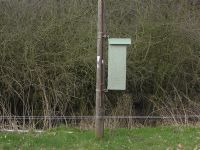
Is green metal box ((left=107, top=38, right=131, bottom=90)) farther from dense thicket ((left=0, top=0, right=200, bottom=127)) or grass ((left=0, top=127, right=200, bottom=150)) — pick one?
dense thicket ((left=0, top=0, right=200, bottom=127))

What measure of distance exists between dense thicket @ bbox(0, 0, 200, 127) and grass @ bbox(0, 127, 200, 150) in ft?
10.1

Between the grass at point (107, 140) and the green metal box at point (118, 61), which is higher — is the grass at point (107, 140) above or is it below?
below

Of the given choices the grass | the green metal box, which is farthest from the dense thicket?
the green metal box

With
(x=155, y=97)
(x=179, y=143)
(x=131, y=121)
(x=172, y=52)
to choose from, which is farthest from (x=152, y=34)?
(x=179, y=143)

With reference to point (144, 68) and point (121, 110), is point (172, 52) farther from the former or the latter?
point (121, 110)

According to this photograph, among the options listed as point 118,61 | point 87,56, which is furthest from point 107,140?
point 87,56

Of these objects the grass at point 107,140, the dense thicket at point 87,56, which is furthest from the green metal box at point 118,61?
the dense thicket at point 87,56

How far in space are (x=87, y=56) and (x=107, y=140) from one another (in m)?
4.73

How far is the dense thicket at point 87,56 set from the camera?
14.1m

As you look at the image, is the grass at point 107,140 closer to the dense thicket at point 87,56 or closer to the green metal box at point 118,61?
the green metal box at point 118,61

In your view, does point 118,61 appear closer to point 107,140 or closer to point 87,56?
point 107,140

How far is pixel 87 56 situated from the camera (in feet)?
46.2

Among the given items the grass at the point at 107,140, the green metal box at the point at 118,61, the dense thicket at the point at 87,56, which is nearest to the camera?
the grass at the point at 107,140

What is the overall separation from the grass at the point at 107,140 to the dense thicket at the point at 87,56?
10.1ft
